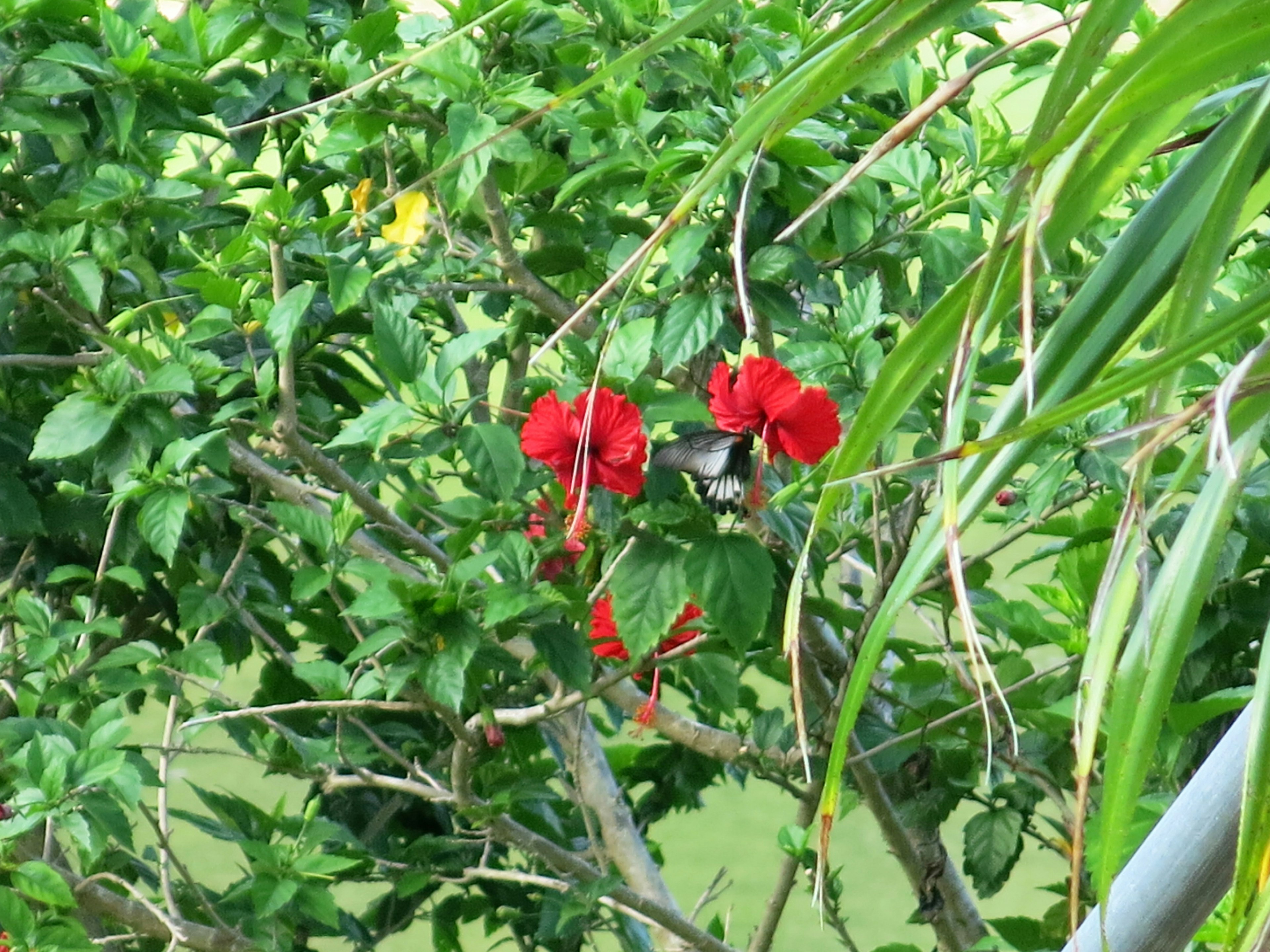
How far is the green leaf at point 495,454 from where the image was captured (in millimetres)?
846

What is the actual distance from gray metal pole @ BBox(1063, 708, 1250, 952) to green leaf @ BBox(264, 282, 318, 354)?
0.65 meters

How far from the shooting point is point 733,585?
818 millimetres

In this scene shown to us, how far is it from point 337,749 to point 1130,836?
1.83 feet

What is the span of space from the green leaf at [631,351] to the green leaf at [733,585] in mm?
115

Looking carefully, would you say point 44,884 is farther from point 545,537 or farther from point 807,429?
point 807,429

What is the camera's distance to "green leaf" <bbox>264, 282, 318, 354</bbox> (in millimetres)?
846

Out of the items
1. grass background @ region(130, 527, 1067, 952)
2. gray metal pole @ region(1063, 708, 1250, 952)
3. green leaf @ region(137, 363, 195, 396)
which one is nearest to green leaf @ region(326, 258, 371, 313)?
green leaf @ region(137, 363, 195, 396)

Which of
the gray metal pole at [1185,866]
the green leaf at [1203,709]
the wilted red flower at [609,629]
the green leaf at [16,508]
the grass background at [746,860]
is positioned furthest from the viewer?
the grass background at [746,860]

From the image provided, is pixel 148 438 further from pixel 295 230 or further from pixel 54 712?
pixel 54 712

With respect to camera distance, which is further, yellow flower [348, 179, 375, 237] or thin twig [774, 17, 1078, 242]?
yellow flower [348, 179, 375, 237]

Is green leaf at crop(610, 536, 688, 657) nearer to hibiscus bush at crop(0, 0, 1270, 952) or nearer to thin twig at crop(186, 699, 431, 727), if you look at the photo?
hibiscus bush at crop(0, 0, 1270, 952)

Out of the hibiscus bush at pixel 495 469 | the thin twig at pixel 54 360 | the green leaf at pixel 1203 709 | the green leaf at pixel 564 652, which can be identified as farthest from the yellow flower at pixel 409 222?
the green leaf at pixel 1203 709

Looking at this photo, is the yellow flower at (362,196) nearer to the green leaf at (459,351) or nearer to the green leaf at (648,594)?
the green leaf at (459,351)

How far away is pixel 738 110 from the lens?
0.86 meters
